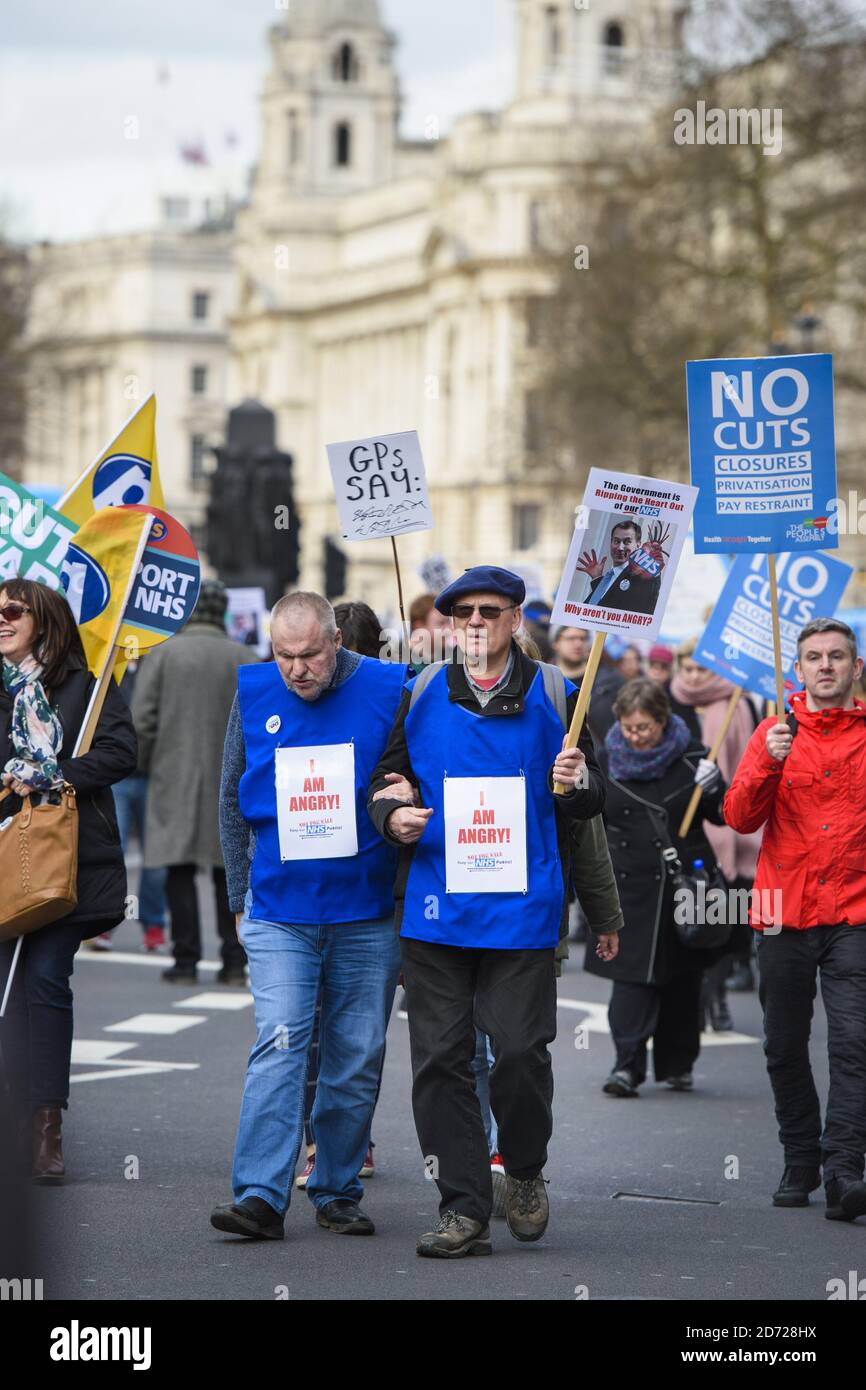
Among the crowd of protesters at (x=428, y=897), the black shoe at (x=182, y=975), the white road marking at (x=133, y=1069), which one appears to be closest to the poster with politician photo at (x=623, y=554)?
the crowd of protesters at (x=428, y=897)

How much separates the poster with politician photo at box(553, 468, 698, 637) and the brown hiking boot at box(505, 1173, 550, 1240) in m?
1.58

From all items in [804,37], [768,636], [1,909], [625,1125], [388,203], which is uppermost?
[388,203]

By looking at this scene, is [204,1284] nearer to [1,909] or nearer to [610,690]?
[1,909]

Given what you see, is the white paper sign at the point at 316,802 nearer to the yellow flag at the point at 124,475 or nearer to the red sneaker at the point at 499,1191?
the red sneaker at the point at 499,1191

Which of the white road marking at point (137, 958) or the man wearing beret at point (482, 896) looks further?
the white road marking at point (137, 958)

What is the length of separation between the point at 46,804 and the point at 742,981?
7.31 meters

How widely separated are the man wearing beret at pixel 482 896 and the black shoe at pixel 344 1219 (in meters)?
0.35

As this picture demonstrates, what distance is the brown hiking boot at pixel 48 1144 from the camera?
8.85 metres

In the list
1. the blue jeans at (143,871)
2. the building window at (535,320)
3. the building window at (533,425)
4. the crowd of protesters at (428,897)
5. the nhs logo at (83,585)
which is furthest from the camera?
the building window at (533,425)

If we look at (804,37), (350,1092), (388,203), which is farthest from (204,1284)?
(388,203)

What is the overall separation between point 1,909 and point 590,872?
1.86m

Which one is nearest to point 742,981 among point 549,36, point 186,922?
point 186,922

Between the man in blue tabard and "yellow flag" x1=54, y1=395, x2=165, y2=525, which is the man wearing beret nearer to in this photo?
the man in blue tabard

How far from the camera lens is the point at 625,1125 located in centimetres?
1056
